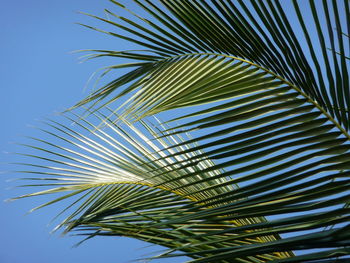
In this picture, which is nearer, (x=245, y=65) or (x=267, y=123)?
(x=267, y=123)

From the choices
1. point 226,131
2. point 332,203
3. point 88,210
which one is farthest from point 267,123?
point 88,210

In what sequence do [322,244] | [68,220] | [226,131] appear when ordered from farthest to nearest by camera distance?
[68,220] → [226,131] → [322,244]

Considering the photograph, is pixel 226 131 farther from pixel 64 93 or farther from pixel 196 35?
pixel 64 93

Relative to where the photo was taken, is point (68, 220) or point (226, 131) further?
point (68, 220)

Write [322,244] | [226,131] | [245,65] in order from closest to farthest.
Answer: [322,244] → [226,131] → [245,65]

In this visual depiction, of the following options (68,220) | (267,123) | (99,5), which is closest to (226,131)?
(267,123)

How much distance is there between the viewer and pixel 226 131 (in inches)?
27.9

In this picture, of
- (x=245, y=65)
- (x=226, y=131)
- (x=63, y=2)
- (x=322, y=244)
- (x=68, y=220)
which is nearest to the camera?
(x=322, y=244)

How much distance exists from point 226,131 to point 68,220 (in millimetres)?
688

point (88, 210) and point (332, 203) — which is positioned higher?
point (88, 210)

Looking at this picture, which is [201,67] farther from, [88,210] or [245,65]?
[88,210]

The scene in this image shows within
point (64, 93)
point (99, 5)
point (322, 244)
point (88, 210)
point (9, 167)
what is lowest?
point (322, 244)

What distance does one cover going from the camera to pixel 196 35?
87cm

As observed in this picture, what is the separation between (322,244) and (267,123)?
0.78 feet
